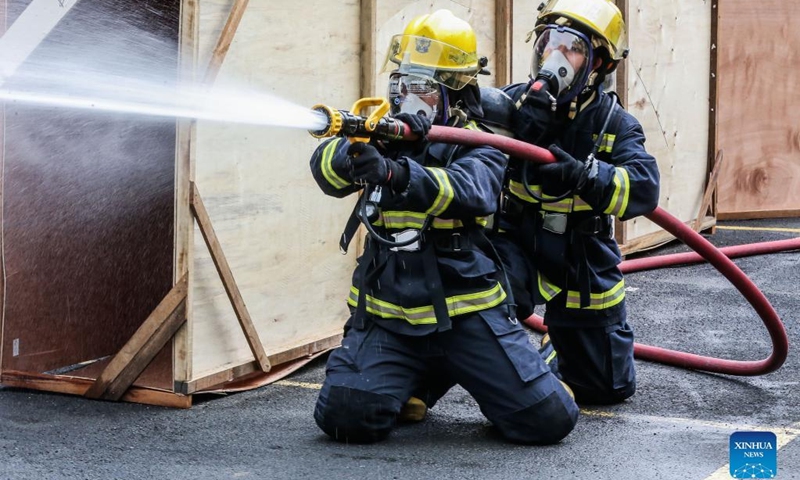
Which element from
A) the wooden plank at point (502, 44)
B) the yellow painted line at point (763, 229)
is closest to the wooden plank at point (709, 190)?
the yellow painted line at point (763, 229)

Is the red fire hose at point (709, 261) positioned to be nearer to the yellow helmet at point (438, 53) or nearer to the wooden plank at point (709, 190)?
the yellow helmet at point (438, 53)

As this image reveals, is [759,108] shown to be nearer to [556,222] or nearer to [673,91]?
[673,91]

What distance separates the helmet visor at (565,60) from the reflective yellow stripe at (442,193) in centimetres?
90

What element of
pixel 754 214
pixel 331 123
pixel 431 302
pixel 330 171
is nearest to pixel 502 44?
pixel 330 171

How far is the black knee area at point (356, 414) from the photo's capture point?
4320 mm

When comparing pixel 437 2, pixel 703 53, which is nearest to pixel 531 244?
pixel 437 2

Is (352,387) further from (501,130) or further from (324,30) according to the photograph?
(324,30)

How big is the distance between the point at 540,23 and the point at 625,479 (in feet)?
6.71

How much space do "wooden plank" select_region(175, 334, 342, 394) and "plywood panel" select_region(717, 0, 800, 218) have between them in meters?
5.85

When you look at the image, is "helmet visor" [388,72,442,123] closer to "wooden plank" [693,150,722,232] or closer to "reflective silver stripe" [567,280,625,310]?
"reflective silver stripe" [567,280,625,310]

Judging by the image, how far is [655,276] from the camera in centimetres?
805

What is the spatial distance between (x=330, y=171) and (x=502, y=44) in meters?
3.09

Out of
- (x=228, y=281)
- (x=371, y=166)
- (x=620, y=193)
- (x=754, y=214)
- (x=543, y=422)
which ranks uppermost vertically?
(x=371, y=166)

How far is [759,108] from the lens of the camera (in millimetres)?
10656
